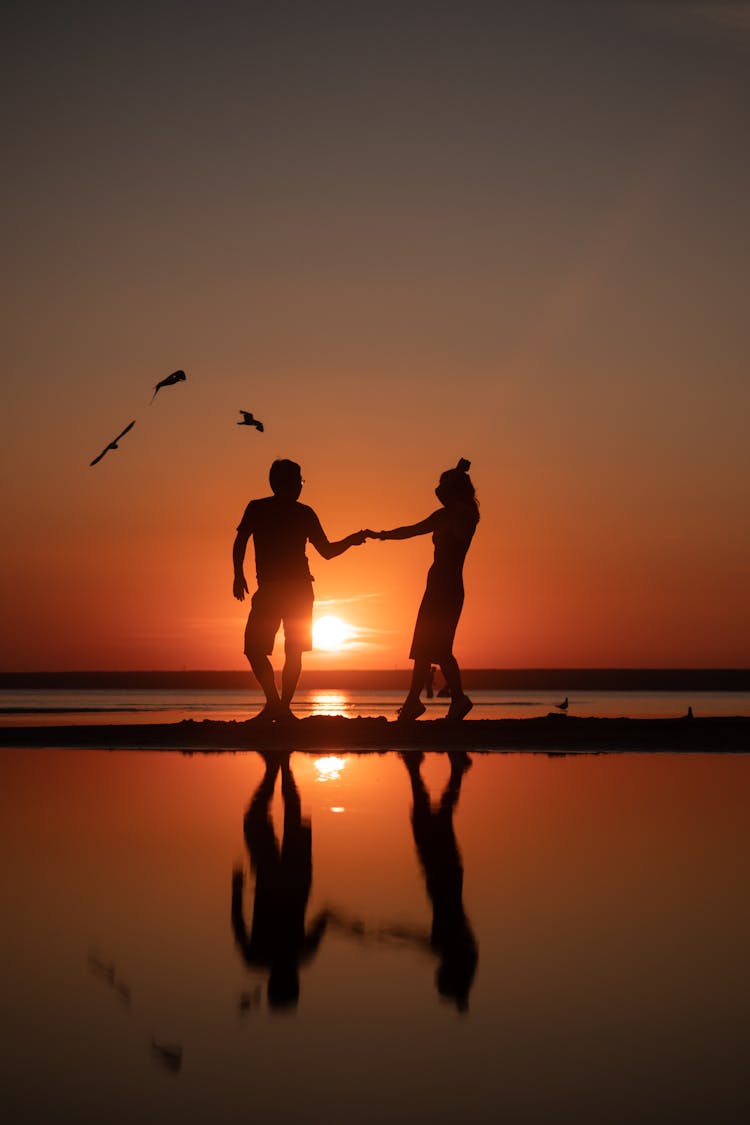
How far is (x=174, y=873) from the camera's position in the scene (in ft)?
18.7

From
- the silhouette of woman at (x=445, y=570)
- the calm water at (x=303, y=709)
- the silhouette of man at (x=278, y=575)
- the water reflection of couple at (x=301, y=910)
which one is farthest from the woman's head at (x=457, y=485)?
the calm water at (x=303, y=709)

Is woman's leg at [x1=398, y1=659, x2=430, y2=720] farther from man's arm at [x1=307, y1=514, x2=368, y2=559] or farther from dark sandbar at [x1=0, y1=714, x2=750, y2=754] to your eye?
man's arm at [x1=307, y1=514, x2=368, y2=559]

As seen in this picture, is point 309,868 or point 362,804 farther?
point 362,804

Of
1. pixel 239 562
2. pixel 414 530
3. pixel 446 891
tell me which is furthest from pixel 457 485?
pixel 446 891

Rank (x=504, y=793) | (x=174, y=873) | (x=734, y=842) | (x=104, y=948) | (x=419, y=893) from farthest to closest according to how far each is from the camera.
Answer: (x=504, y=793), (x=734, y=842), (x=174, y=873), (x=419, y=893), (x=104, y=948)

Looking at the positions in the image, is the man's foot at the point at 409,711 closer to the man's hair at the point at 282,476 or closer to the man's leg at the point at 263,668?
the man's leg at the point at 263,668

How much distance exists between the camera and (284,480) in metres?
14.4

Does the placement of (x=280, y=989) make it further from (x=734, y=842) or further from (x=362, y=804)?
(x=362, y=804)

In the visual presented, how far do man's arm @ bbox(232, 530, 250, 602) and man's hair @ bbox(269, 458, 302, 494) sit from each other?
637 millimetres

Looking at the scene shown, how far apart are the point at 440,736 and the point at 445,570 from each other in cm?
200

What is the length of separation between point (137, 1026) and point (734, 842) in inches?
175

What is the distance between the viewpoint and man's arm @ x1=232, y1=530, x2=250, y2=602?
14078mm

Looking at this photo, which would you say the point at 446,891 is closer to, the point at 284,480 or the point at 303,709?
the point at 284,480

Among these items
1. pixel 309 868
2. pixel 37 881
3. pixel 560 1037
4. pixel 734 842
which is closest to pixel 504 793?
pixel 734 842
